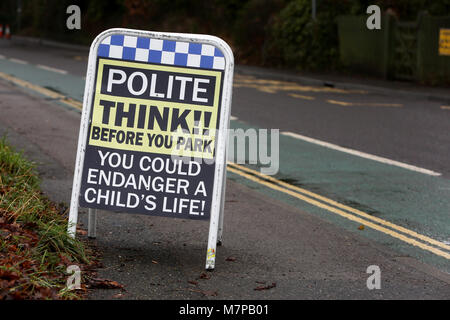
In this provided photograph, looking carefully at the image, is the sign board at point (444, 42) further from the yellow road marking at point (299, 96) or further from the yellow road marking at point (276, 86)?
the yellow road marking at point (299, 96)

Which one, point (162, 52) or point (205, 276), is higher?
point (162, 52)

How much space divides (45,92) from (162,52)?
11987 mm

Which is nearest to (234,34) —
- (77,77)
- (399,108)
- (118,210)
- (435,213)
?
(77,77)

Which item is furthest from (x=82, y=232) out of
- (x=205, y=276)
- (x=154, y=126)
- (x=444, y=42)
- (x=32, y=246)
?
(x=444, y=42)

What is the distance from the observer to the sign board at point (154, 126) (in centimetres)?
534

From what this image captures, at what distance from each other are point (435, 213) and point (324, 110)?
8.04m

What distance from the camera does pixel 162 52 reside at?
5.37 m

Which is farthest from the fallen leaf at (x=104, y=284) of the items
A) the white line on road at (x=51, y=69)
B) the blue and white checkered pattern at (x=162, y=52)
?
the white line on road at (x=51, y=69)

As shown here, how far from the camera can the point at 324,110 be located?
1518 centimetres

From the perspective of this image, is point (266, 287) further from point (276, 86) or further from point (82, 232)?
point (276, 86)

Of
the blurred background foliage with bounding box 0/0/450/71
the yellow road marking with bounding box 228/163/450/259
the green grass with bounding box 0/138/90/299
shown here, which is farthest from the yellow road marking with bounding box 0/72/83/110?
the blurred background foliage with bounding box 0/0/450/71

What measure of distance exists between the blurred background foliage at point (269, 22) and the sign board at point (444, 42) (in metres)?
1.77

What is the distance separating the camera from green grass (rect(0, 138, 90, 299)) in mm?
4477

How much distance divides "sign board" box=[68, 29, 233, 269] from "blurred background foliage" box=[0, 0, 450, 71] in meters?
18.1
